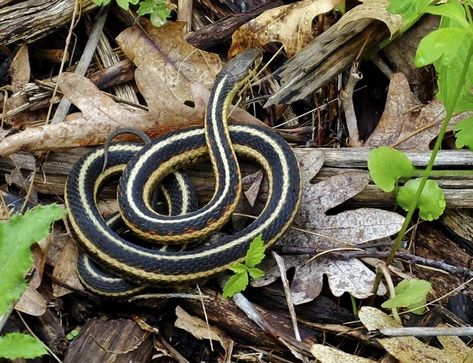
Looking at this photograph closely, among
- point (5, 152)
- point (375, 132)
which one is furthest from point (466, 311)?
point (5, 152)

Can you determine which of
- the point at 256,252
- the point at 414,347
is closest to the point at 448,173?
the point at 414,347

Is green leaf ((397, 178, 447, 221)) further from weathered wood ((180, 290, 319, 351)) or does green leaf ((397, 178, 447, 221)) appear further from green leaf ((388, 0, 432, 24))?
green leaf ((388, 0, 432, 24))

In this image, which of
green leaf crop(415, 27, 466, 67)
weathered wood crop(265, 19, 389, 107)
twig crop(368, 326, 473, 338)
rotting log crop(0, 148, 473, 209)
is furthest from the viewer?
weathered wood crop(265, 19, 389, 107)

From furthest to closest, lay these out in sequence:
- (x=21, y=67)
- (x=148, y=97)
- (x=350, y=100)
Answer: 1. (x=21, y=67)
2. (x=350, y=100)
3. (x=148, y=97)

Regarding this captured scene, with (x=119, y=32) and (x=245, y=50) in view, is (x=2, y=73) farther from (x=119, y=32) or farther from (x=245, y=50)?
(x=245, y=50)

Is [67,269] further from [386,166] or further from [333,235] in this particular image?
[386,166]

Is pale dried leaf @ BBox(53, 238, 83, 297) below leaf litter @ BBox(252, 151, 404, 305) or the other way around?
below

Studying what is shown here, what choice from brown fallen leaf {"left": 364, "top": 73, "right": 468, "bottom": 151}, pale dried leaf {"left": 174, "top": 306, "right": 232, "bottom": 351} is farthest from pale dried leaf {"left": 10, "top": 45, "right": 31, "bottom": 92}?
brown fallen leaf {"left": 364, "top": 73, "right": 468, "bottom": 151}
